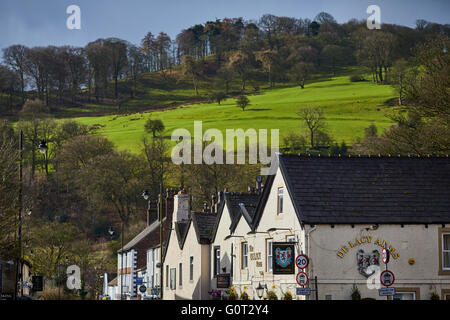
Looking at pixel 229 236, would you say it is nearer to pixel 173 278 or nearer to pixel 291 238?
pixel 291 238

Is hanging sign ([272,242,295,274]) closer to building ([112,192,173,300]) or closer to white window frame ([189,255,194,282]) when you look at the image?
white window frame ([189,255,194,282])

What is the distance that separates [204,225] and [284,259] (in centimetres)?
1521

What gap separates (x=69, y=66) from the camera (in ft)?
630

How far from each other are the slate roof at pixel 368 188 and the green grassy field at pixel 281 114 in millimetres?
87702

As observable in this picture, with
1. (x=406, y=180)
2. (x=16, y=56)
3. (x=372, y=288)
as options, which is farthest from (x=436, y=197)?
(x=16, y=56)

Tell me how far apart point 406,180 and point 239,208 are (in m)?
11.2

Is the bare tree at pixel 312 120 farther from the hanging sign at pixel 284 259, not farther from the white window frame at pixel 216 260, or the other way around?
the hanging sign at pixel 284 259

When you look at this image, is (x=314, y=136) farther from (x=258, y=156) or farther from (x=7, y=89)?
(x=7, y=89)

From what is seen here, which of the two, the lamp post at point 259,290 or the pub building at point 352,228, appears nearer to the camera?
the pub building at point 352,228

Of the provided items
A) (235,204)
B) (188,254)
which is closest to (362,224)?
(235,204)

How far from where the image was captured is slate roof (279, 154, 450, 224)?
32.2 metres

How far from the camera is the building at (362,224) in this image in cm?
3177

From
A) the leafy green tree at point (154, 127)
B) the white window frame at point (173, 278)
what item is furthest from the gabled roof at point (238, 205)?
the leafy green tree at point (154, 127)

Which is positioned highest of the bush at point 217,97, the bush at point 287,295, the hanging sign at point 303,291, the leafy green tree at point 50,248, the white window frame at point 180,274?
the bush at point 217,97
